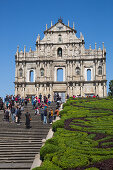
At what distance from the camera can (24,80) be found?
Answer: 139 ft

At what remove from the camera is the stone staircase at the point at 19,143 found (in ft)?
39.5

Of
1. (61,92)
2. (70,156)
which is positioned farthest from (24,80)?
(70,156)

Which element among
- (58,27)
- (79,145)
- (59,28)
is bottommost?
(79,145)

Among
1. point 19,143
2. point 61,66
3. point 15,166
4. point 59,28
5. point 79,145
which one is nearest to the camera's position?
point 79,145

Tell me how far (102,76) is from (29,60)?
13966 millimetres

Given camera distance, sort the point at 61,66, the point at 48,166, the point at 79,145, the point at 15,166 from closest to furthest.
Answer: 1. the point at 48,166
2. the point at 79,145
3. the point at 15,166
4. the point at 61,66

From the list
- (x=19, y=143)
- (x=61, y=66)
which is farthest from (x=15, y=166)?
(x=61, y=66)

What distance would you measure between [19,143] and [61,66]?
29197mm

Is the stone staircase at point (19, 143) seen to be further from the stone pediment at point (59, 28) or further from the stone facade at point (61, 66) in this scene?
the stone pediment at point (59, 28)

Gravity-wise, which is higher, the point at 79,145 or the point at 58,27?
the point at 58,27

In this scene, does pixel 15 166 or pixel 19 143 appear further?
pixel 19 143

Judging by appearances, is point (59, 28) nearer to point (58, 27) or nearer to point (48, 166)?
point (58, 27)

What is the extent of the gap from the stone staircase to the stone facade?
23.3 metres

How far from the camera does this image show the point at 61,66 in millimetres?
42406
